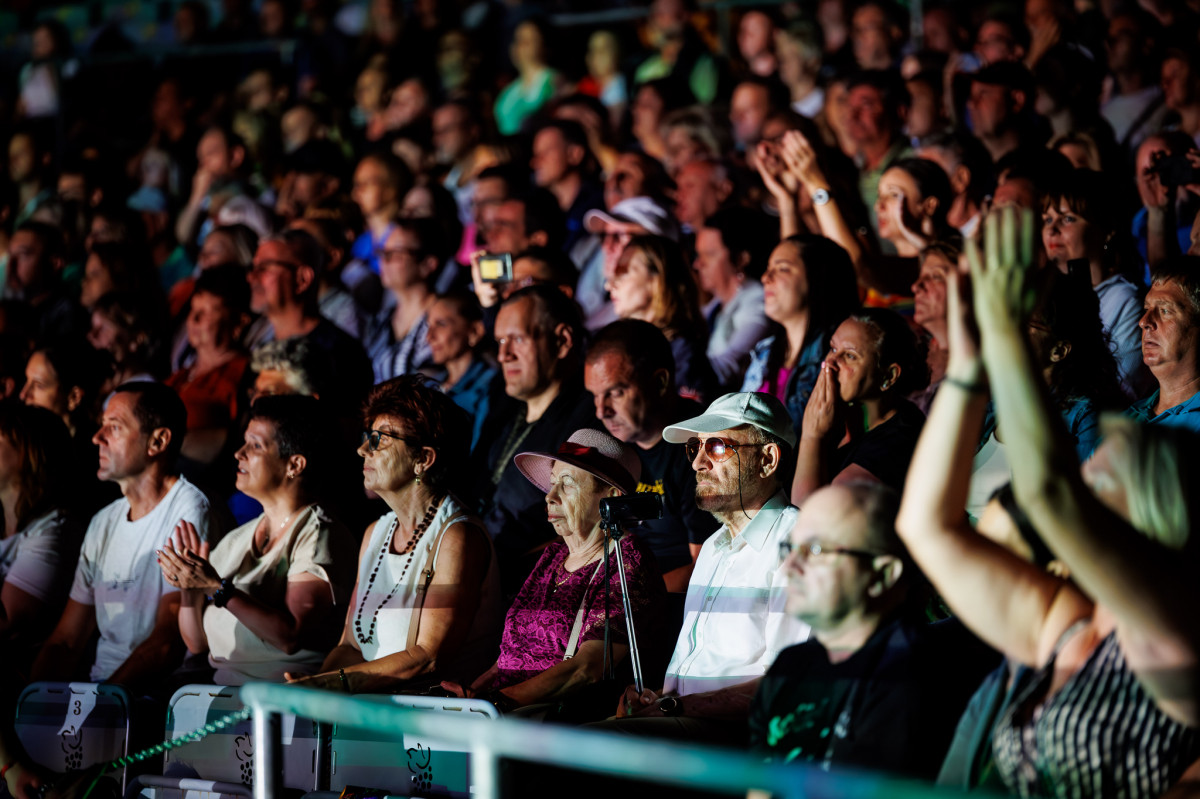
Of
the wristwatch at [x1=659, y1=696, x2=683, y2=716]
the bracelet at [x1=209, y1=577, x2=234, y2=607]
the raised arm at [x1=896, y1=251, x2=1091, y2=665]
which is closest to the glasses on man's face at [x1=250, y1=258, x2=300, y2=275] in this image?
the bracelet at [x1=209, y1=577, x2=234, y2=607]

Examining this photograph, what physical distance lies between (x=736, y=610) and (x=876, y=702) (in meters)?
1.00

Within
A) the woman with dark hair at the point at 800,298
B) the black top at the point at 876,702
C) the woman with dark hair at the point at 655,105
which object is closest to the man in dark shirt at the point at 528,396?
the woman with dark hair at the point at 800,298

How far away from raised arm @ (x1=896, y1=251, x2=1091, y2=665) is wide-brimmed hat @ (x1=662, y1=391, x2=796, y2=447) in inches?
54.2

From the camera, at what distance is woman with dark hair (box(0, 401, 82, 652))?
533 centimetres

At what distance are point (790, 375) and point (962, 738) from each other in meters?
2.64

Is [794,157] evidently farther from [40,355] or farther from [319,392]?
[40,355]

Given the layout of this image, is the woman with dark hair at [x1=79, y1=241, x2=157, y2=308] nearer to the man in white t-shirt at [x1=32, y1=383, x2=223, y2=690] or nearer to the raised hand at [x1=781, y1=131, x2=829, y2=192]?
the man in white t-shirt at [x1=32, y1=383, x2=223, y2=690]

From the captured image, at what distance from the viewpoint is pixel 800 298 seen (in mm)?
5254

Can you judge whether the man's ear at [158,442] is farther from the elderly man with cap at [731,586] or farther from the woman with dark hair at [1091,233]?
the woman with dark hair at [1091,233]

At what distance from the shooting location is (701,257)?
20.4 feet

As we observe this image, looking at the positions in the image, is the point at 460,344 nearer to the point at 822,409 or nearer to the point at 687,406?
the point at 687,406

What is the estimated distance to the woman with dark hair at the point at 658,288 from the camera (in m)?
5.79

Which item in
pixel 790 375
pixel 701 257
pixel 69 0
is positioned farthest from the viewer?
pixel 69 0

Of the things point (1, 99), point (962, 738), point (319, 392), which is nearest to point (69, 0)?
point (1, 99)
